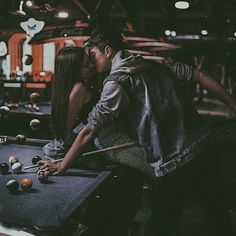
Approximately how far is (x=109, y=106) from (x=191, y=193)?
893mm

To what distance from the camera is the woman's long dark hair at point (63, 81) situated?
3463mm

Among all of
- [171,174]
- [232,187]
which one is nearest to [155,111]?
[171,174]

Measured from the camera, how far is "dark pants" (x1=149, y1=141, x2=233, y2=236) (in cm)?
257

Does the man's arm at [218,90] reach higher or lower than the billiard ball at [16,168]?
higher

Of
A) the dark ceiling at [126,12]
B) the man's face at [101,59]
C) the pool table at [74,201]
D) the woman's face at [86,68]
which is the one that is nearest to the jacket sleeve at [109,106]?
the man's face at [101,59]

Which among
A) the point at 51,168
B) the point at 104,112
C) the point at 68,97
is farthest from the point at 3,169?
the point at 104,112

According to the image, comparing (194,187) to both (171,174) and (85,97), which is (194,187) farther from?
(85,97)

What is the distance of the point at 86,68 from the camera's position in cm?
364

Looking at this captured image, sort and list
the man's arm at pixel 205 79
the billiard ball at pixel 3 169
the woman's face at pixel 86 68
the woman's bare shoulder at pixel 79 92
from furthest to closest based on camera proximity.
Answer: the woman's face at pixel 86 68, the woman's bare shoulder at pixel 79 92, the billiard ball at pixel 3 169, the man's arm at pixel 205 79

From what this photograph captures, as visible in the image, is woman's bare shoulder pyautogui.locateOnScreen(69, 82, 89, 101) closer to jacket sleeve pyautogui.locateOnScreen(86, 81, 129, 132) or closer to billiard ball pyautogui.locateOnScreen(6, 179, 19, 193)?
jacket sleeve pyautogui.locateOnScreen(86, 81, 129, 132)

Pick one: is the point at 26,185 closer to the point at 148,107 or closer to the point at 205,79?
the point at 148,107

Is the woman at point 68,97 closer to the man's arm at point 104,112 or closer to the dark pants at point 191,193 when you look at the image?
the man's arm at point 104,112

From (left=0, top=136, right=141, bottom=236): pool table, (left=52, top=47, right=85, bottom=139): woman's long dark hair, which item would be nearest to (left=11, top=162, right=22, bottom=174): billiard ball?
(left=0, top=136, right=141, bottom=236): pool table

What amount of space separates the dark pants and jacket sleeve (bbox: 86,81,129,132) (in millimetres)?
579
